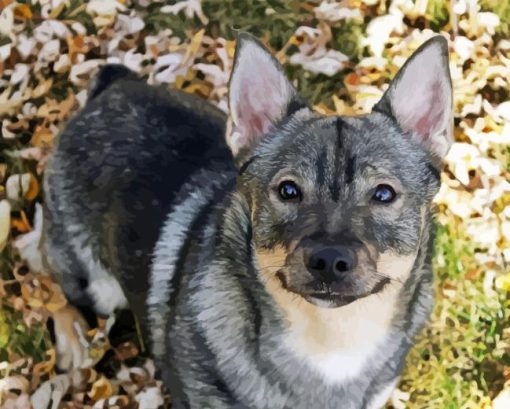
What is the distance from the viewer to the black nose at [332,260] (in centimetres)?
216

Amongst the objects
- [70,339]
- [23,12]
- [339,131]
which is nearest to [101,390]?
[70,339]

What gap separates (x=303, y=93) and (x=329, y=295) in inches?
92.3

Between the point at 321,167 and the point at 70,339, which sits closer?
the point at 321,167

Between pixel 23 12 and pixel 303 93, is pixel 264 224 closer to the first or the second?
pixel 303 93

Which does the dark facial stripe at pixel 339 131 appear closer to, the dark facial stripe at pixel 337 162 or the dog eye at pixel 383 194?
the dark facial stripe at pixel 337 162

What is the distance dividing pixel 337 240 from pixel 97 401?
1.82 metres

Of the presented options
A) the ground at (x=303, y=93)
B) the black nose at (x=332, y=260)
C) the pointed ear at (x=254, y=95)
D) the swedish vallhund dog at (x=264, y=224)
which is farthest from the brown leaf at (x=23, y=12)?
the black nose at (x=332, y=260)

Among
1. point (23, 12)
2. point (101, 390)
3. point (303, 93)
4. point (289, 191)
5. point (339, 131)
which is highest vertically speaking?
point (339, 131)

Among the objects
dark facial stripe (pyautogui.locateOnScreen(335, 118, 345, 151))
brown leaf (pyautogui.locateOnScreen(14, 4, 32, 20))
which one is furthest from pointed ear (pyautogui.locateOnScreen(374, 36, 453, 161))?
brown leaf (pyautogui.locateOnScreen(14, 4, 32, 20))

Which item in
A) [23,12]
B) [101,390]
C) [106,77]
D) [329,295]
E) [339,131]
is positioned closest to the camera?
[329,295]

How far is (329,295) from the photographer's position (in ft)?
7.47

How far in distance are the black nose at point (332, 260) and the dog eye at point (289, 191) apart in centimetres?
24

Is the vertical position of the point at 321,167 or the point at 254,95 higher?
the point at 254,95

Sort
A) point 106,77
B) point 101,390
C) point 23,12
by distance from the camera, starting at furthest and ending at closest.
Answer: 1. point 23,12
2. point 101,390
3. point 106,77
